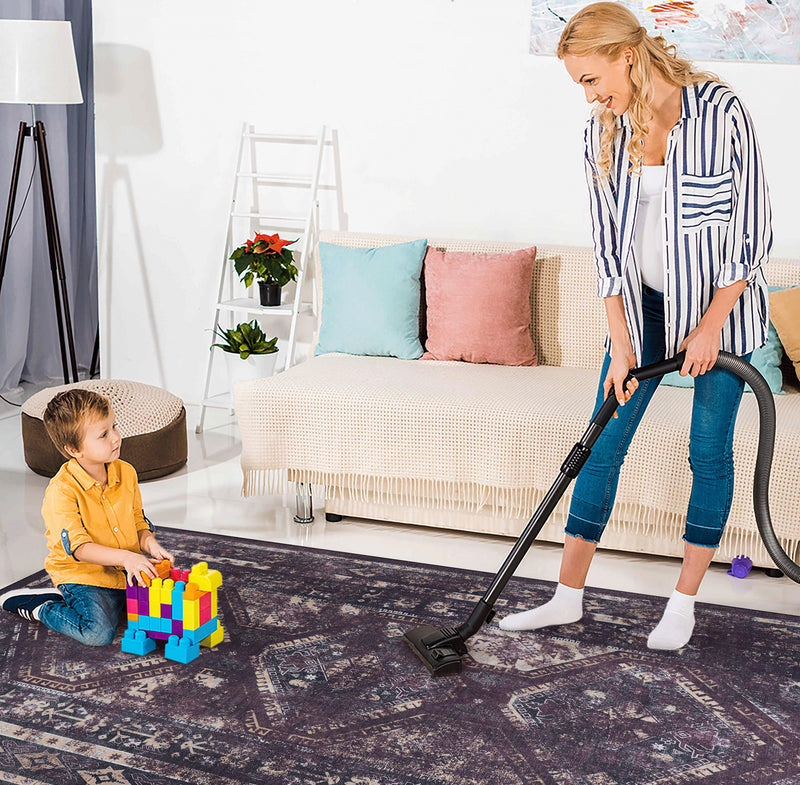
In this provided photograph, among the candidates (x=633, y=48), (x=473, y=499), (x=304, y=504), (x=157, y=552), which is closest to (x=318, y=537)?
(x=304, y=504)

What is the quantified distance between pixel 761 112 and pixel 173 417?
2273 mm

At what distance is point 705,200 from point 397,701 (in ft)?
3.76

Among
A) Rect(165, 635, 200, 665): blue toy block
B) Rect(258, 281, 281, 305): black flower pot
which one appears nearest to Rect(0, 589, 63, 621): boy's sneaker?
Rect(165, 635, 200, 665): blue toy block

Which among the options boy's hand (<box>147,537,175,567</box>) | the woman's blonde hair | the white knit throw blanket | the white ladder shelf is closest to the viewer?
the woman's blonde hair

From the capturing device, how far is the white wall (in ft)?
11.7

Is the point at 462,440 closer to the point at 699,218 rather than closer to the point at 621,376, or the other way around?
→ the point at 621,376

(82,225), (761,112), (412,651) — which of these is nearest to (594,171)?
(412,651)

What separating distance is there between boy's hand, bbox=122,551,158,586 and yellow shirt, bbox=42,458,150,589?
0.40 ft

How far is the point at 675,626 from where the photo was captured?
217 cm

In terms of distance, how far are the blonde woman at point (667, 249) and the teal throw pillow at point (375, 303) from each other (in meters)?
1.20

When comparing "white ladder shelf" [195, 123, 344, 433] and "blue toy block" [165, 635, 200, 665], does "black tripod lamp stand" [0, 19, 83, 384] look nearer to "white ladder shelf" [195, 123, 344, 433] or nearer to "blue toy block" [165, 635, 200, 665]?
"white ladder shelf" [195, 123, 344, 433]

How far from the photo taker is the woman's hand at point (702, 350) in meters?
1.95

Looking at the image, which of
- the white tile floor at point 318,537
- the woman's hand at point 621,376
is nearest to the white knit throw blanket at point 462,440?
the white tile floor at point 318,537

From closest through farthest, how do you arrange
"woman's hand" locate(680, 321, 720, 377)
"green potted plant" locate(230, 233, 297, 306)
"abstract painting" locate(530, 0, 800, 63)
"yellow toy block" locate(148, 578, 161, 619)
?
"woman's hand" locate(680, 321, 720, 377), "yellow toy block" locate(148, 578, 161, 619), "abstract painting" locate(530, 0, 800, 63), "green potted plant" locate(230, 233, 297, 306)
